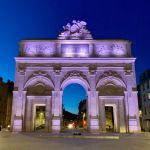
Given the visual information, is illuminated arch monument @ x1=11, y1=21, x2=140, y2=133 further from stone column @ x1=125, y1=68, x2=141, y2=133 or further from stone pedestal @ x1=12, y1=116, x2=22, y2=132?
stone pedestal @ x1=12, y1=116, x2=22, y2=132

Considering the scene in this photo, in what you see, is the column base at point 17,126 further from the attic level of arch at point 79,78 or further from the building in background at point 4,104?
the building in background at point 4,104

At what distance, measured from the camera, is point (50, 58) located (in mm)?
29094

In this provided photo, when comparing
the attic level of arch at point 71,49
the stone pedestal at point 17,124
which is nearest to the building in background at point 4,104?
the attic level of arch at point 71,49

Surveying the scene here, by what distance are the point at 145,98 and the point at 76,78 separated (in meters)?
17.1

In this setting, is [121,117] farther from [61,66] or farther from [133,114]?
[61,66]

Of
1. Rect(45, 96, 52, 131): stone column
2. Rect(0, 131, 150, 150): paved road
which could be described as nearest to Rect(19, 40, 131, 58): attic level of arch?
Rect(45, 96, 52, 131): stone column

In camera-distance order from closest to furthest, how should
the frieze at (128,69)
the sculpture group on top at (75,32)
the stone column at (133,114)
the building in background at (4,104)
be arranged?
the stone column at (133,114)
the frieze at (128,69)
the sculpture group on top at (75,32)
the building in background at (4,104)

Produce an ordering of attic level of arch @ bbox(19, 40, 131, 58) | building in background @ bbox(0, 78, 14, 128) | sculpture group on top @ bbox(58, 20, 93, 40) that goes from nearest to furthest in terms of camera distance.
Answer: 1. attic level of arch @ bbox(19, 40, 131, 58)
2. sculpture group on top @ bbox(58, 20, 93, 40)
3. building in background @ bbox(0, 78, 14, 128)

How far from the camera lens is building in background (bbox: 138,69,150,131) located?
130 feet

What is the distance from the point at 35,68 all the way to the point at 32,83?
1848mm

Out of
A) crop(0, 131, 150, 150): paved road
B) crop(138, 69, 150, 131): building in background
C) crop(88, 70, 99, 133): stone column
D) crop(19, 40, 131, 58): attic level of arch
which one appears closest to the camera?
crop(0, 131, 150, 150): paved road

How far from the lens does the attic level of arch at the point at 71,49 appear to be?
29625 millimetres

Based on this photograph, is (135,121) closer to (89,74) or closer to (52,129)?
(89,74)

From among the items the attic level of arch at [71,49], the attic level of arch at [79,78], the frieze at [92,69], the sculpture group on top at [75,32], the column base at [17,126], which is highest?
the sculpture group on top at [75,32]
